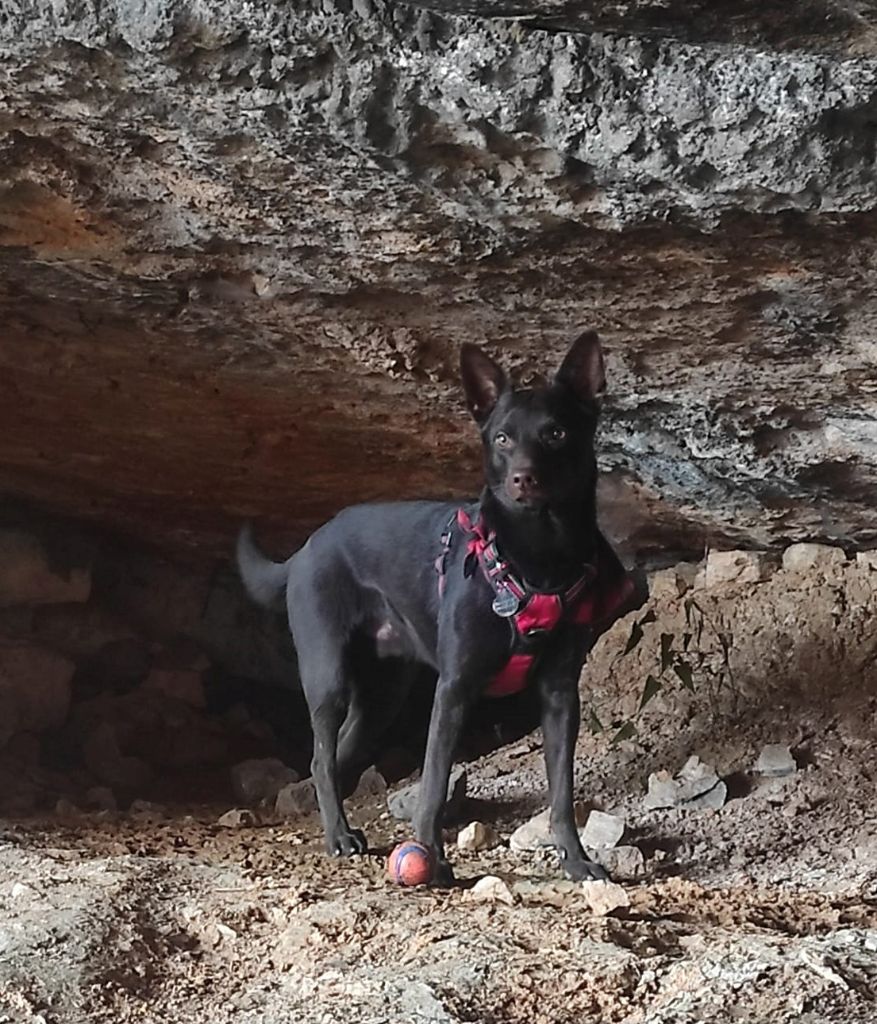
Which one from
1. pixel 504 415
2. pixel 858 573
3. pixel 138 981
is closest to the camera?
pixel 138 981

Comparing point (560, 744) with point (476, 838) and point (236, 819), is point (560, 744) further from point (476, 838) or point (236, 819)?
point (236, 819)

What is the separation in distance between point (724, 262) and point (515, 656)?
0.69m

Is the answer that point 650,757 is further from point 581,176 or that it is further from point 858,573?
point 581,176

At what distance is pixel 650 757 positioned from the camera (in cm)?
285

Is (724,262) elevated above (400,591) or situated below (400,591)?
above

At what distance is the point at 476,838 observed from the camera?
7.95ft

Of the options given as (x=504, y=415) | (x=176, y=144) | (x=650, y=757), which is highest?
(x=176, y=144)

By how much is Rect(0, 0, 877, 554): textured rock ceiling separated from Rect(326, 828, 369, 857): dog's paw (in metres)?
0.87

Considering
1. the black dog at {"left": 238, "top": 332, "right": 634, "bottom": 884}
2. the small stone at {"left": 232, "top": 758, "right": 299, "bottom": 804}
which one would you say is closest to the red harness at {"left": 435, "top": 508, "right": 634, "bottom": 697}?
the black dog at {"left": 238, "top": 332, "right": 634, "bottom": 884}

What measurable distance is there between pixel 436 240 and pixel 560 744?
84 cm

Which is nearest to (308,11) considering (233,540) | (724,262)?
(724,262)

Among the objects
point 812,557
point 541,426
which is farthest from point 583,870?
point 812,557

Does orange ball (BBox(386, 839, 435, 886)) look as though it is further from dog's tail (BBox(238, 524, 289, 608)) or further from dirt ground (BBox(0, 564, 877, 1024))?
dog's tail (BBox(238, 524, 289, 608))

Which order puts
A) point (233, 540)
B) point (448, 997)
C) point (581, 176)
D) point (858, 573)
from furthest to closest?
1. point (233, 540)
2. point (858, 573)
3. point (581, 176)
4. point (448, 997)
